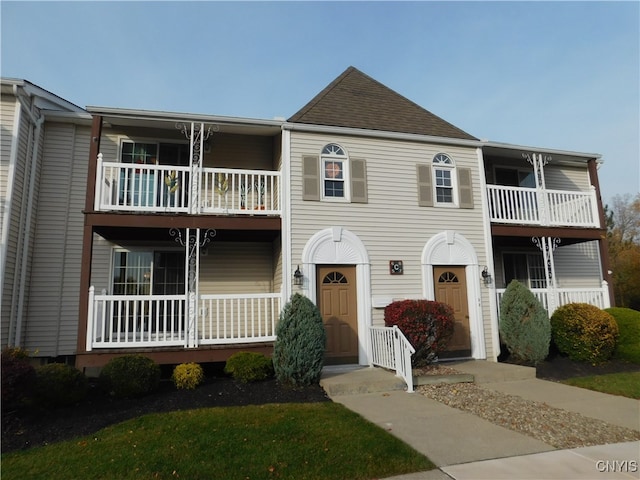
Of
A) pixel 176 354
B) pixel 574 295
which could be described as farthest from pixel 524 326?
pixel 176 354

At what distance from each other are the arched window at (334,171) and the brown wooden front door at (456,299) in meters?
3.06

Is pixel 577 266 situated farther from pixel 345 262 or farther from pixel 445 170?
pixel 345 262

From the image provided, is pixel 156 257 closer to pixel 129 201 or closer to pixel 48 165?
pixel 129 201

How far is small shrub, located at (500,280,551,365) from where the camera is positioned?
29.8 ft

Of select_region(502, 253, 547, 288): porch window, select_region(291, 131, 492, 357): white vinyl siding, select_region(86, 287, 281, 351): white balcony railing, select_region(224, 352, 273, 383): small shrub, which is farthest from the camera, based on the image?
select_region(502, 253, 547, 288): porch window

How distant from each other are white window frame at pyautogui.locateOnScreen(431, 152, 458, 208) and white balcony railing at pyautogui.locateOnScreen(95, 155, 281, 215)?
159 inches

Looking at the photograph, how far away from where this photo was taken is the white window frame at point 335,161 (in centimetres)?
969

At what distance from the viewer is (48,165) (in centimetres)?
966

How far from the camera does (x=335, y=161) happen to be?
9.94 meters

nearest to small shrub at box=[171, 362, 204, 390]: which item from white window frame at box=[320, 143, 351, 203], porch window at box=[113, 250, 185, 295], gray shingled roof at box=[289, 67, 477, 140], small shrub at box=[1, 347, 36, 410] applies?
small shrub at box=[1, 347, 36, 410]

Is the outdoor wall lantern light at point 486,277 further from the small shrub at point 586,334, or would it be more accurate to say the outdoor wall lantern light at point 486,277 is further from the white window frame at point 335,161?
the white window frame at point 335,161

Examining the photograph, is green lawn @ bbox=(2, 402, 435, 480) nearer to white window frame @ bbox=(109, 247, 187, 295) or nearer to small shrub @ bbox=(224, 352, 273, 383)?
small shrub @ bbox=(224, 352, 273, 383)

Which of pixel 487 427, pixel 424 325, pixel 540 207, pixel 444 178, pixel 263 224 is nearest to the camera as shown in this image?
pixel 487 427

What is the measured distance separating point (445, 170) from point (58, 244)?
9.63 m
